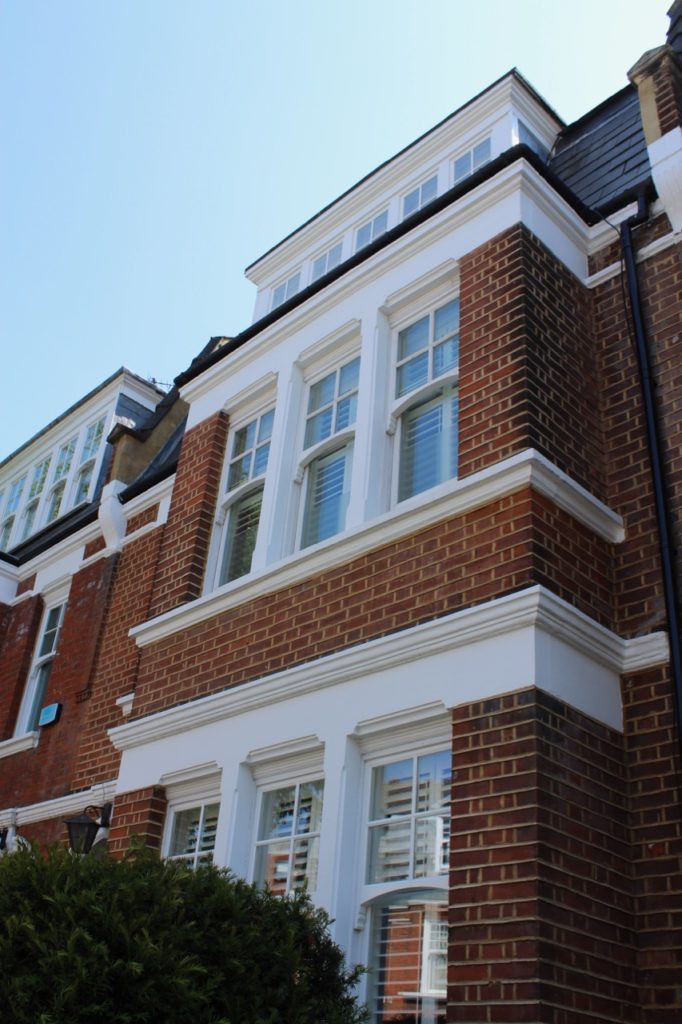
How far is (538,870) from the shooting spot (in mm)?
4801

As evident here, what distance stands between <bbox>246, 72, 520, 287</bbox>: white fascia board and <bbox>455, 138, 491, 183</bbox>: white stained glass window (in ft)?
0.50

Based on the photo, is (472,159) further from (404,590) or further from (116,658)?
(116,658)

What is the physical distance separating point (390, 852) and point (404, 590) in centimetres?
153

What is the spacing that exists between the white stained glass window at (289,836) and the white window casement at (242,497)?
2126 millimetres

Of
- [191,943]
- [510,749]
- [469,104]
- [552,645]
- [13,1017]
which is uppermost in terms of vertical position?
[469,104]

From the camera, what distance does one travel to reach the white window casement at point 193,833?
23.1ft

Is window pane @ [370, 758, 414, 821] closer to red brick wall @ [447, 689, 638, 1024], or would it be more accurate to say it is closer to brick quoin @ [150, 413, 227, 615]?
red brick wall @ [447, 689, 638, 1024]

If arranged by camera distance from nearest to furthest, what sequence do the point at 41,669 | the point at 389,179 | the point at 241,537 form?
the point at 241,537, the point at 389,179, the point at 41,669

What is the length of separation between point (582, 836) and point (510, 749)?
0.57m

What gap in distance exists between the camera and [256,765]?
270 inches

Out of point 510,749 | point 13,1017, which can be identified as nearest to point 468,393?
point 510,749

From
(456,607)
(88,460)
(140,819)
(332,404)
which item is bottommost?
(140,819)

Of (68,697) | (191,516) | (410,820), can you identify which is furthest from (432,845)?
(68,697)

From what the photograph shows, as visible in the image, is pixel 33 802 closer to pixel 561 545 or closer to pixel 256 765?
pixel 256 765
